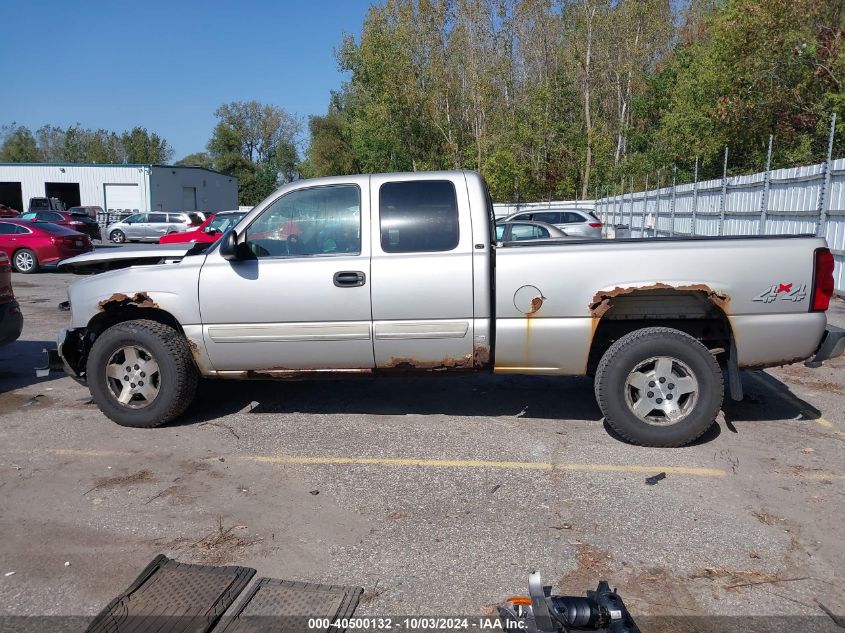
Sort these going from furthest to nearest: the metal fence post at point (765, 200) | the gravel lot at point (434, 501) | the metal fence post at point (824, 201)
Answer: the metal fence post at point (765, 200) → the metal fence post at point (824, 201) → the gravel lot at point (434, 501)

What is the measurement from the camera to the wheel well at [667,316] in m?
5.14

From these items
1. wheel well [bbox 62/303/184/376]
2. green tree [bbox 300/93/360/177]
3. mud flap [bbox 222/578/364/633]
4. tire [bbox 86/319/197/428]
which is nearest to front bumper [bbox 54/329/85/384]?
wheel well [bbox 62/303/184/376]

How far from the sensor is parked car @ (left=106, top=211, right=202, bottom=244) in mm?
34219

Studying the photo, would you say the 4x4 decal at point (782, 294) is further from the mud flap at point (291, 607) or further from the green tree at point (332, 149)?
the green tree at point (332, 149)

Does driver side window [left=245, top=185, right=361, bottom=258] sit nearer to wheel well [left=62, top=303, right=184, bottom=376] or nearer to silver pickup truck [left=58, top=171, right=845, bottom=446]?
silver pickup truck [left=58, top=171, right=845, bottom=446]

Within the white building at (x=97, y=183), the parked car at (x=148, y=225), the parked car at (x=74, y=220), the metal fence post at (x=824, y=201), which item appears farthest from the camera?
the white building at (x=97, y=183)

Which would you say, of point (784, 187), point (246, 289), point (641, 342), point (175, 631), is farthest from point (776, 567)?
point (784, 187)

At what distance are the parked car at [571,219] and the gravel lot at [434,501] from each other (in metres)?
13.3

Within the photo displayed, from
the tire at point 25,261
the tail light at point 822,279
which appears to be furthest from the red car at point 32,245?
the tail light at point 822,279

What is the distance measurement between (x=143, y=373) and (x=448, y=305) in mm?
2595

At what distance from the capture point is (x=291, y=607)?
3.19 metres

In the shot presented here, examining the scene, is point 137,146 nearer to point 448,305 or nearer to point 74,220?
point 74,220

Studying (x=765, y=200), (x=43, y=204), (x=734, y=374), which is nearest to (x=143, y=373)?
(x=734, y=374)

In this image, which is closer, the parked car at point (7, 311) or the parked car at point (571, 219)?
the parked car at point (7, 311)
